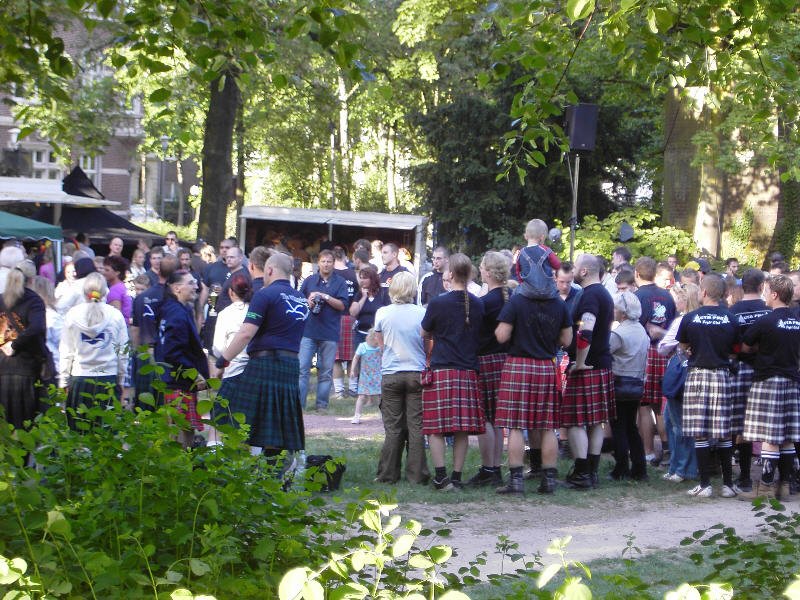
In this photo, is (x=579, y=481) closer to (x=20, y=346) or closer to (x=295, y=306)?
(x=295, y=306)

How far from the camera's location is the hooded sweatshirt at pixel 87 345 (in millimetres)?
9180

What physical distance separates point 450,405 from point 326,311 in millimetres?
5343

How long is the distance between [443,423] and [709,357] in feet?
7.85

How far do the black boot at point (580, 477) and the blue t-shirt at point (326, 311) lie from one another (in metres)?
5.38

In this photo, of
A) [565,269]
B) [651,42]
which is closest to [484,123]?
[565,269]

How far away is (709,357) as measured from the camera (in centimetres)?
968

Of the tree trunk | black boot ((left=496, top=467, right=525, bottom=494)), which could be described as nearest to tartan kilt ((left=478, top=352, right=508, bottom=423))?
black boot ((left=496, top=467, right=525, bottom=494))

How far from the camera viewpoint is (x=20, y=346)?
9.06 m

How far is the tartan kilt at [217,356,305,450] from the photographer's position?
846cm

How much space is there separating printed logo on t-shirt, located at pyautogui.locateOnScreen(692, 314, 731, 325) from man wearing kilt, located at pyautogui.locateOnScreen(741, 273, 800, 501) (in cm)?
23

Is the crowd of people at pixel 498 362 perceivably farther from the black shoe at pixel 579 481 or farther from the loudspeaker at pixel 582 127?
the loudspeaker at pixel 582 127

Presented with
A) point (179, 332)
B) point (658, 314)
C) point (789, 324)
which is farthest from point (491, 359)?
point (179, 332)

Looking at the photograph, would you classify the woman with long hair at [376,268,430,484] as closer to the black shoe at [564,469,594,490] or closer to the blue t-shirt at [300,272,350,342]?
the black shoe at [564,469,594,490]

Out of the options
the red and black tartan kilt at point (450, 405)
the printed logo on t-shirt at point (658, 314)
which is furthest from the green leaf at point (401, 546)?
the printed logo on t-shirt at point (658, 314)
